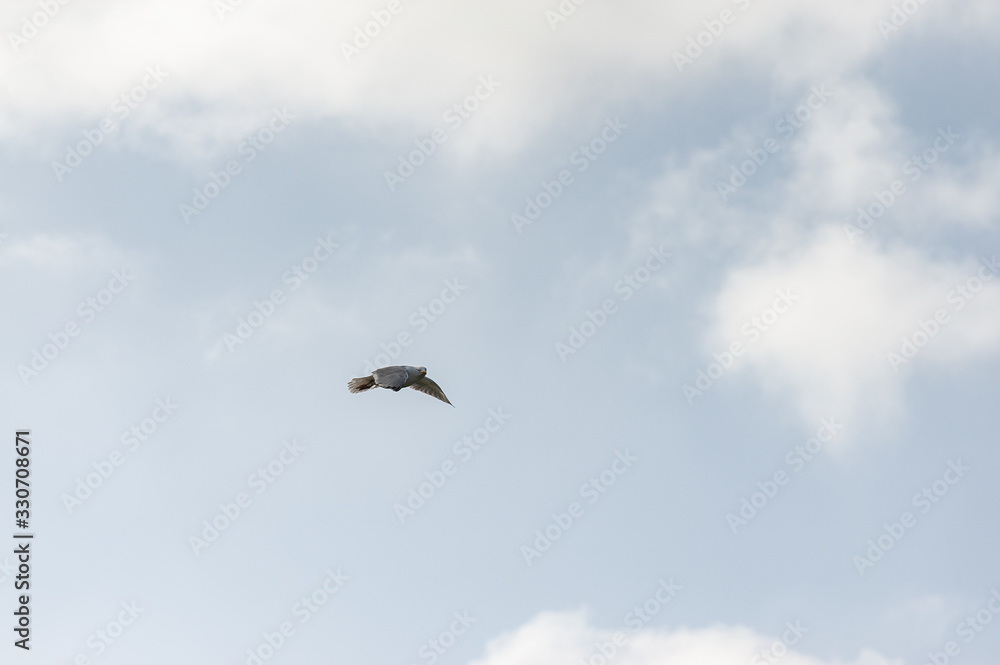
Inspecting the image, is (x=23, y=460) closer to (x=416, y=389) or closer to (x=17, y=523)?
(x=17, y=523)

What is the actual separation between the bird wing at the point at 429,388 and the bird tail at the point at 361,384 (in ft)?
16.6

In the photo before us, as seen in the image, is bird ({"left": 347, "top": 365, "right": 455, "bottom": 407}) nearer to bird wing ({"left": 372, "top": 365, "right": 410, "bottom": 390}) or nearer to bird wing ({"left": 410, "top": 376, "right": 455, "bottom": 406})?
bird wing ({"left": 372, "top": 365, "right": 410, "bottom": 390})

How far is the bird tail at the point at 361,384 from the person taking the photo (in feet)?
150

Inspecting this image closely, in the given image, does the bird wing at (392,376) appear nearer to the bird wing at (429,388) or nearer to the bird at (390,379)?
the bird at (390,379)

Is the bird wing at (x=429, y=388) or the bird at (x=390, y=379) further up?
the bird wing at (x=429, y=388)

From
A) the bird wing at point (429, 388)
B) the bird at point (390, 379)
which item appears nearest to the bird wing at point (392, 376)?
the bird at point (390, 379)

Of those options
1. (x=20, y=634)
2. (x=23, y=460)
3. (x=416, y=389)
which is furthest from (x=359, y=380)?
(x=20, y=634)

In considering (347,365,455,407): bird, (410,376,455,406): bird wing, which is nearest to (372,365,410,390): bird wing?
(347,365,455,407): bird

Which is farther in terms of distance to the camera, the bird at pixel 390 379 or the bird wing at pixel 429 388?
the bird wing at pixel 429 388

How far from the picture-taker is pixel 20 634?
44156 mm

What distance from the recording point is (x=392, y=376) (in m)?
46.1

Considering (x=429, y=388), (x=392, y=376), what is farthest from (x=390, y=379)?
(x=429, y=388)

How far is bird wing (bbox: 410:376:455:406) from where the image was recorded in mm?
50875

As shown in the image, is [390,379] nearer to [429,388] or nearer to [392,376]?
[392,376]
